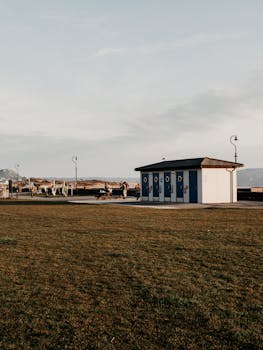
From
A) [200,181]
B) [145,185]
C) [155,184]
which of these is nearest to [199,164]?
[200,181]

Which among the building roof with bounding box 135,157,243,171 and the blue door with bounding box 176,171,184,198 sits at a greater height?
the building roof with bounding box 135,157,243,171

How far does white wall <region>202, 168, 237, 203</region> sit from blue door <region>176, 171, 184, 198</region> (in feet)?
7.56

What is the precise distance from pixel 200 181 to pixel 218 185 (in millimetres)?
1746

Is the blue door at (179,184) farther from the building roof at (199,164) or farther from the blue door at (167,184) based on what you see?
the blue door at (167,184)

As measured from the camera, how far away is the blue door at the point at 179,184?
32.4 m

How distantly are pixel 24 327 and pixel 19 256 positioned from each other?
4.62 m

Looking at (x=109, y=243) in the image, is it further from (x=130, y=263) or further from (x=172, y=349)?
(x=172, y=349)

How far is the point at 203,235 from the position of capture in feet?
42.2

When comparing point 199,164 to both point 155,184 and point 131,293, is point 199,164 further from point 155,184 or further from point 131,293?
point 131,293

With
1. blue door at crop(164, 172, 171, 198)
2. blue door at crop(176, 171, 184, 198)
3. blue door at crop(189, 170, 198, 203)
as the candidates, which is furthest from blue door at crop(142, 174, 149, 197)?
blue door at crop(189, 170, 198, 203)

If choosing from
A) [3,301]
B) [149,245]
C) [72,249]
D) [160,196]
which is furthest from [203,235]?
[160,196]

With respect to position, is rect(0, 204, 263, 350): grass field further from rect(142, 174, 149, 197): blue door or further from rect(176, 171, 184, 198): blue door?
rect(142, 174, 149, 197): blue door

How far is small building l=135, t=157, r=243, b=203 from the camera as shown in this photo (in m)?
30.8

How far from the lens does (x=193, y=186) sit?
31344 millimetres
